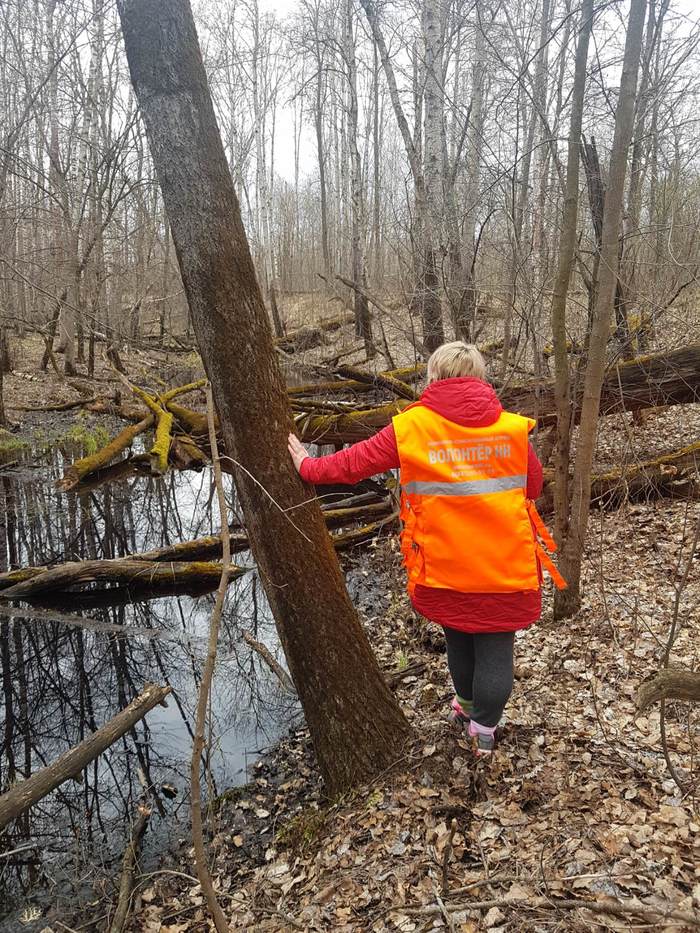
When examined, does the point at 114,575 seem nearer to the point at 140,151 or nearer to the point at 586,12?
the point at 586,12

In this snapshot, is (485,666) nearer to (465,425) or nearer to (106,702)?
(465,425)

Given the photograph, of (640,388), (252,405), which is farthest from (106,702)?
(640,388)

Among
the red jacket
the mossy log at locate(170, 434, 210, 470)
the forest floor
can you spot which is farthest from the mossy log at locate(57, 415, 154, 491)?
the red jacket

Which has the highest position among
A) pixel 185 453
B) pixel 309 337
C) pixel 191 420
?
pixel 309 337

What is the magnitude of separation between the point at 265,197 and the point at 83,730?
19.3 metres

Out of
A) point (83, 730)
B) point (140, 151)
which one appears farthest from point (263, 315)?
point (140, 151)

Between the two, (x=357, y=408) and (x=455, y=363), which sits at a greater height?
(x=455, y=363)

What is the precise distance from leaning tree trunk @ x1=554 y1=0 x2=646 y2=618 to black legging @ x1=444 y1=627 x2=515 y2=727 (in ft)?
4.56

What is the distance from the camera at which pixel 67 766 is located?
3344 mm

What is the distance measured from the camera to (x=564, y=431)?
407 centimetres

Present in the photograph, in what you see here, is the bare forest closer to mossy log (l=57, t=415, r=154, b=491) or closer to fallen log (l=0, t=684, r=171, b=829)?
fallen log (l=0, t=684, r=171, b=829)

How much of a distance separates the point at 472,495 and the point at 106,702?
4036 mm

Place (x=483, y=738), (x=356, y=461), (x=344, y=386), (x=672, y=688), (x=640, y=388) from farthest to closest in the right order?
1. (x=344, y=386)
2. (x=640, y=388)
3. (x=483, y=738)
4. (x=356, y=461)
5. (x=672, y=688)

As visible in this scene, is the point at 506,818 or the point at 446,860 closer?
the point at 446,860
